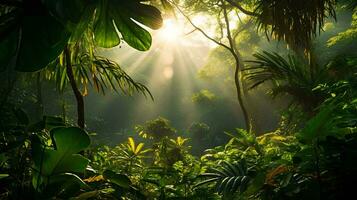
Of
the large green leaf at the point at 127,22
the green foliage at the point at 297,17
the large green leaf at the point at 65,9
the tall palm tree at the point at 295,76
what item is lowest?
the large green leaf at the point at 65,9

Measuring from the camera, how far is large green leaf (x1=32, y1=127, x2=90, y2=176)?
1.56m

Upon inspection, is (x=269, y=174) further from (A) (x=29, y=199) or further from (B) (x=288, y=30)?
(B) (x=288, y=30)

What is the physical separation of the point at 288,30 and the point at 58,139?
8.40 feet

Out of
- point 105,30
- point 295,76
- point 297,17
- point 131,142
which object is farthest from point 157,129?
point 105,30

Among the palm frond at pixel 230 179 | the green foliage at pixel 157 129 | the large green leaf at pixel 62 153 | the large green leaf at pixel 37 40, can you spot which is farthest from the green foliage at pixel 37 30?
the green foliage at pixel 157 129

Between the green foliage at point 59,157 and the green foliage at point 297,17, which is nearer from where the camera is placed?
the green foliage at point 59,157

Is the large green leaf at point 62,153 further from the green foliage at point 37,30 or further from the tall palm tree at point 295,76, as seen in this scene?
the tall palm tree at point 295,76

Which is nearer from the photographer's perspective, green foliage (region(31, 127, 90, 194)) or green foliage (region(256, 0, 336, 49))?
green foliage (region(31, 127, 90, 194))

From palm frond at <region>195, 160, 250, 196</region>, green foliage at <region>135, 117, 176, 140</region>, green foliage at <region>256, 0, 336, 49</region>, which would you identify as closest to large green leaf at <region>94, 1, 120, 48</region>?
palm frond at <region>195, 160, 250, 196</region>

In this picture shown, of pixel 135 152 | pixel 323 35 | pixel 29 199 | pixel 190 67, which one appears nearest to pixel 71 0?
pixel 29 199

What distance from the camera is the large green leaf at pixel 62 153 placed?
5.13 feet

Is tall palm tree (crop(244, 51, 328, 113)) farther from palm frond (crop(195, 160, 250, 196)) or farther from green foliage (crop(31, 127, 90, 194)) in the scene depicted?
green foliage (crop(31, 127, 90, 194))

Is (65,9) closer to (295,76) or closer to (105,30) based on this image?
(105,30)

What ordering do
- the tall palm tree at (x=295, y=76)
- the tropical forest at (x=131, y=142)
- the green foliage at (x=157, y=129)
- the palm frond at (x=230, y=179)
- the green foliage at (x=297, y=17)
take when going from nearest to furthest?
the tropical forest at (x=131, y=142) < the palm frond at (x=230, y=179) < the green foliage at (x=297, y=17) < the tall palm tree at (x=295, y=76) < the green foliage at (x=157, y=129)
